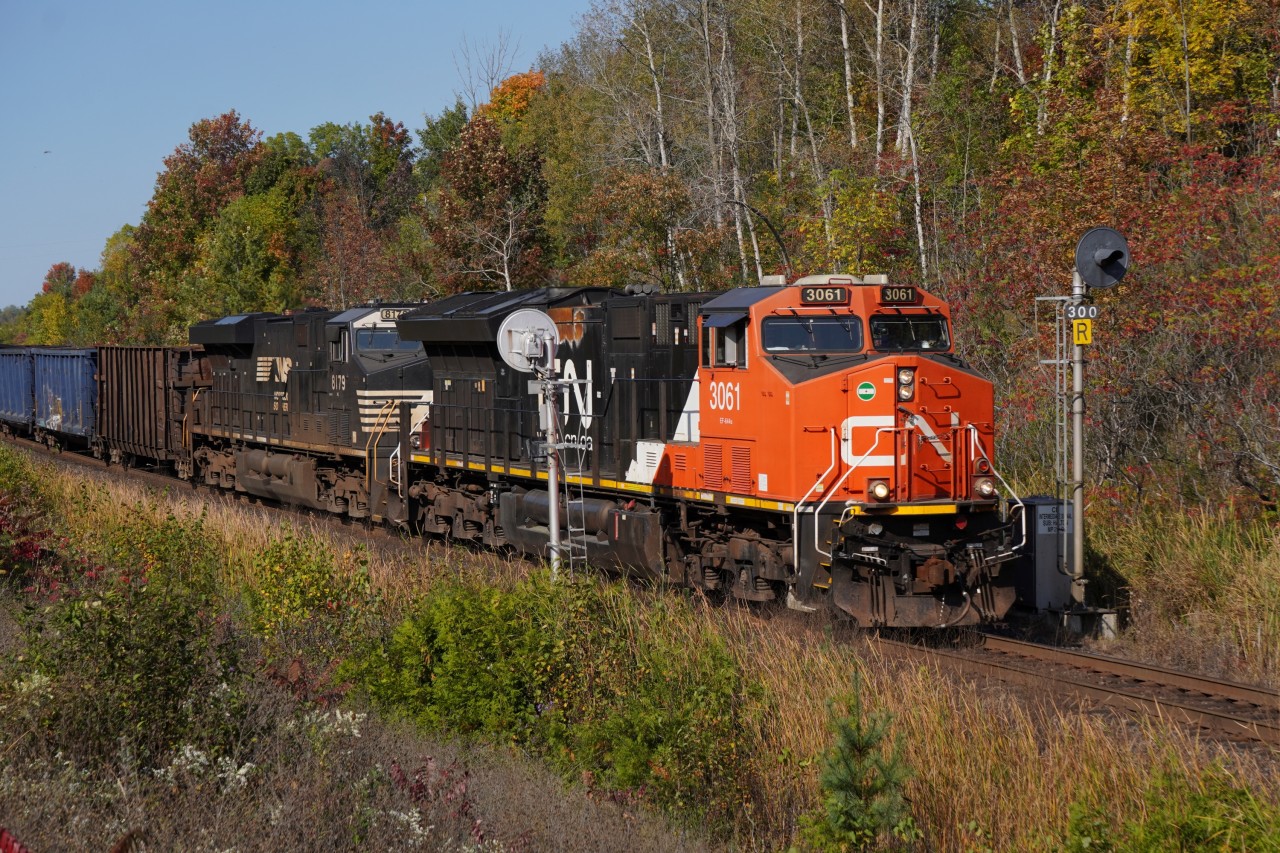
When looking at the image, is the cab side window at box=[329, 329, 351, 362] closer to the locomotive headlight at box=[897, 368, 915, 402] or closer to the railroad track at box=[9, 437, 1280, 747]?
the locomotive headlight at box=[897, 368, 915, 402]

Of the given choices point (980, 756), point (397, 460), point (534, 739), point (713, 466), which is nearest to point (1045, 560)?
point (713, 466)

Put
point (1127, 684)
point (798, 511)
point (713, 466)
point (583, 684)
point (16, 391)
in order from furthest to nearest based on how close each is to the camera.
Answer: point (16, 391) < point (713, 466) < point (798, 511) < point (1127, 684) < point (583, 684)

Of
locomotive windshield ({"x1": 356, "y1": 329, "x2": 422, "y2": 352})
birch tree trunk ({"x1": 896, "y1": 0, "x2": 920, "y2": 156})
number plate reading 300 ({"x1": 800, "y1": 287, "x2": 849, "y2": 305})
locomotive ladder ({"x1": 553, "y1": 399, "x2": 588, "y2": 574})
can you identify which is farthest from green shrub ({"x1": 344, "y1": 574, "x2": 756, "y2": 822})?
birch tree trunk ({"x1": 896, "y1": 0, "x2": 920, "y2": 156})

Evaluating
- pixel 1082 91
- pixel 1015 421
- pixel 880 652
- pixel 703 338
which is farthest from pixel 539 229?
pixel 880 652

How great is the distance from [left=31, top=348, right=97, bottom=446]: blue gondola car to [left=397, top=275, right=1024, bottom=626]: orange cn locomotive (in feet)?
70.0

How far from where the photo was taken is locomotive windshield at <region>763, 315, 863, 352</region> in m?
11.2

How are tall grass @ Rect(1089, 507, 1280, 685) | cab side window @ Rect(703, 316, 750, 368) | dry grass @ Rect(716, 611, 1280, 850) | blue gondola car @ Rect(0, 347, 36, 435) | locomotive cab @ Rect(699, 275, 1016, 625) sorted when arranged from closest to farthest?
dry grass @ Rect(716, 611, 1280, 850) → tall grass @ Rect(1089, 507, 1280, 685) → locomotive cab @ Rect(699, 275, 1016, 625) → cab side window @ Rect(703, 316, 750, 368) → blue gondola car @ Rect(0, 347, 36, 435)

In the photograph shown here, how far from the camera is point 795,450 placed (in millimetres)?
10727

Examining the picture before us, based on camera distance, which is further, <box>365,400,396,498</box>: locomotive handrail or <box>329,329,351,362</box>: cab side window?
<box>329,329,351,362</box>: cab side window

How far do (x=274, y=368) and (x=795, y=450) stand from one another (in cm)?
1416

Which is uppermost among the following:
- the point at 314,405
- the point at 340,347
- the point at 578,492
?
the point at 340,347

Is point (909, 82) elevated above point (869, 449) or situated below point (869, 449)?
above

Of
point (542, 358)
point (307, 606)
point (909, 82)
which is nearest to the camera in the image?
point (307, 606)

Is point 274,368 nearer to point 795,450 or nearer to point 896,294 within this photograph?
point 795,450
